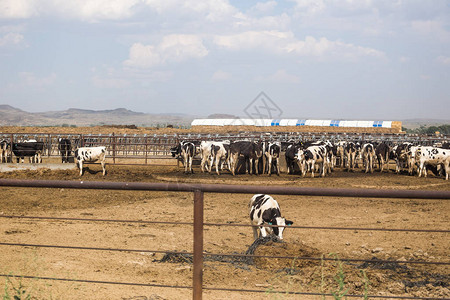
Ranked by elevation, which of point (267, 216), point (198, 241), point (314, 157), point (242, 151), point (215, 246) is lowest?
point (215, 246)

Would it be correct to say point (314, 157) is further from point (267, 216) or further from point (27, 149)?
point (27, 149)

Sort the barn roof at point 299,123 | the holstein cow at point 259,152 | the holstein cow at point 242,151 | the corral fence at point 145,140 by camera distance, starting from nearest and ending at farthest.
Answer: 1. the holstein cow at point 242,151
2. the holstein cow at point 259,152
3. the corral fence at point 145,140
4. the barn roof at point 299,123

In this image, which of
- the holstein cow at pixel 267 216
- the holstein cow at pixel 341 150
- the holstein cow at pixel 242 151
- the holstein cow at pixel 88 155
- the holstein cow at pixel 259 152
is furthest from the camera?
the holstein cow at pixel 341 150

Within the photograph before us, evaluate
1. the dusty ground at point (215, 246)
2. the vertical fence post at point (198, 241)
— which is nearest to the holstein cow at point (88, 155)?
the dusty ground at point (215, 246)

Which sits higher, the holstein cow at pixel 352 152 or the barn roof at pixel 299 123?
the barn roof at pixel 299 123

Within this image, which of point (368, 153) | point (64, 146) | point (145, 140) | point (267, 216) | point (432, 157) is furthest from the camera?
point (145, 140)

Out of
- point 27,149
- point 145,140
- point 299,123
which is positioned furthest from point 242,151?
point 299,123

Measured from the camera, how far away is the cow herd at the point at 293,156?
22.0 meters

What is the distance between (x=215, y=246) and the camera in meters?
9.18

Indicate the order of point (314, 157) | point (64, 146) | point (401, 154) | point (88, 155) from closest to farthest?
point (88, 155) < point (314, 157) < point (401, 154) < point (64, 146)

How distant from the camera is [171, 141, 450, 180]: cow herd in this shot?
2195 cm

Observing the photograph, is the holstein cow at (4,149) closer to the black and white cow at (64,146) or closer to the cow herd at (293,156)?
the black and white cow at (64,146)

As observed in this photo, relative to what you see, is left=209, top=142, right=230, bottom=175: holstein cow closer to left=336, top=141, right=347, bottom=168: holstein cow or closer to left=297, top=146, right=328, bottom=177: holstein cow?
left=297, top=146, right=328, bottom=177: holstein cow

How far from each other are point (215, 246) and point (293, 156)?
13.7 meters
